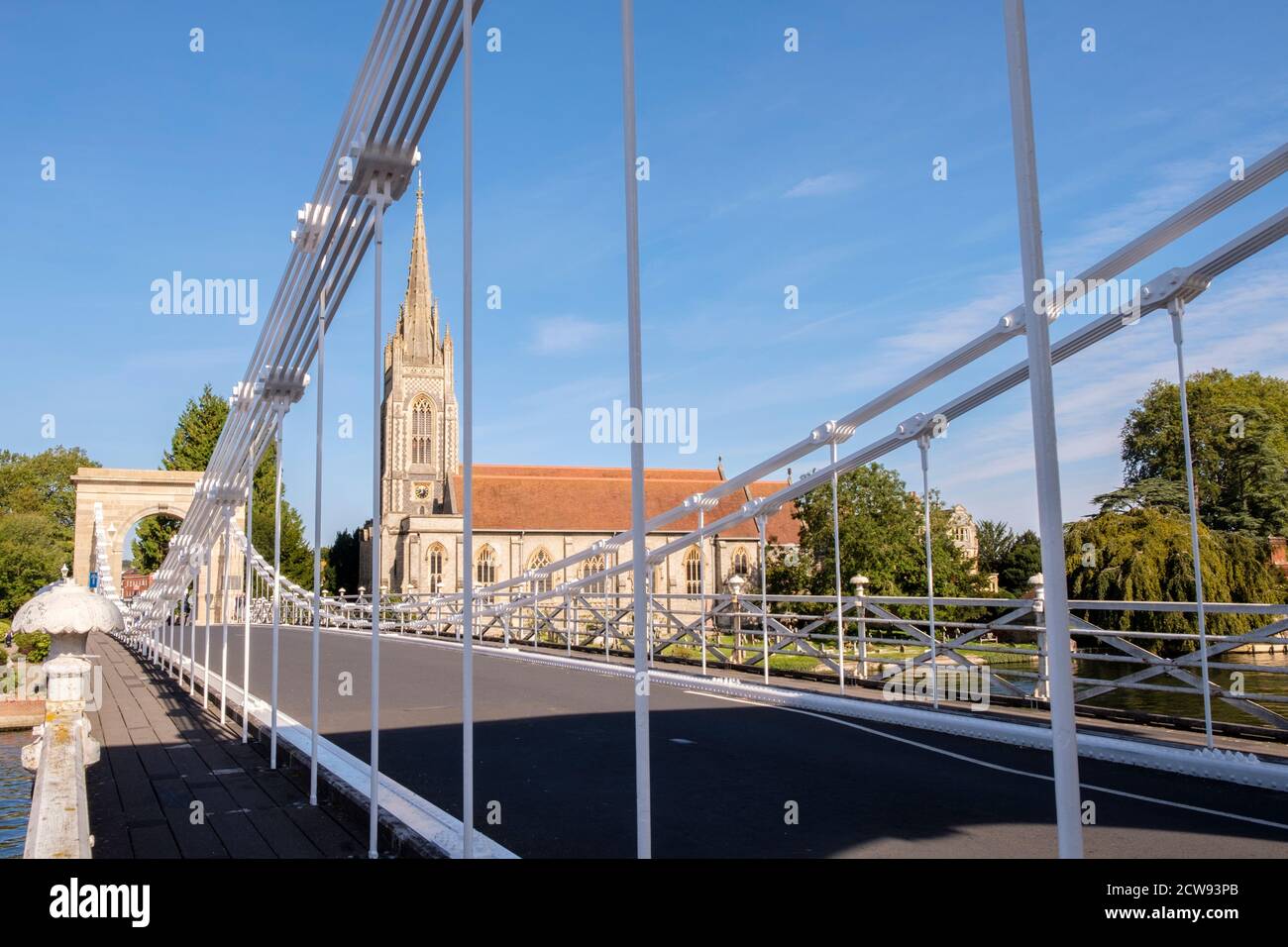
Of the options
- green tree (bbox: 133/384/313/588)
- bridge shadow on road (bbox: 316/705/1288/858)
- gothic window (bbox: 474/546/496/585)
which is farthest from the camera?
gothic window (bbox: 474/546/496/585)

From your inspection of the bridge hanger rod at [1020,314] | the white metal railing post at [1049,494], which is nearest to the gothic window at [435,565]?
the bridge hanger rod at [1020,314]

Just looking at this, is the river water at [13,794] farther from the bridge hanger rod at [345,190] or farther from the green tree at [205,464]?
the green tree at [205,464]

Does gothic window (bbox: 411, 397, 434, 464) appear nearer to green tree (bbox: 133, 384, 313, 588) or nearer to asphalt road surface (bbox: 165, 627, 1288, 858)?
green tree (bbox: 133, 384, 313, 588)

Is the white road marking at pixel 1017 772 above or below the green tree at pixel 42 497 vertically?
below

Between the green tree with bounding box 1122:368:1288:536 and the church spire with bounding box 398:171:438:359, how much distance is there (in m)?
64.4

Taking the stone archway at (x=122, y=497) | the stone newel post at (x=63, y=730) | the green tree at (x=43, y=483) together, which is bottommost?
the stone newel post at (x=63, y=730)

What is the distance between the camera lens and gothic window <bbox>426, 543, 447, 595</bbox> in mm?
77188

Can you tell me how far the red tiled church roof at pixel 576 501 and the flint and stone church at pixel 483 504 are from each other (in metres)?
0.10

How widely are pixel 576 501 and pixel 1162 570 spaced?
190 feet

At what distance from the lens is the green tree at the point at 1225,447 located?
3669 cm

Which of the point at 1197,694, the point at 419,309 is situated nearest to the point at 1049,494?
the point at 1197,694

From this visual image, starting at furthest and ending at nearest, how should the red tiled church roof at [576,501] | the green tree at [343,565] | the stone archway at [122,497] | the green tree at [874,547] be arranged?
the green tree at [343,565] < the red tiled church roof at [576,501] < the green tree at [874,547] < the stone archway at [122,497]

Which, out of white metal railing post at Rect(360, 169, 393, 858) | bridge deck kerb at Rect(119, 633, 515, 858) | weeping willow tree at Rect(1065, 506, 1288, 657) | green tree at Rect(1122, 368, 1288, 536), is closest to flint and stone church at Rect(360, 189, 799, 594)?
green tree at Rect(1122, 368, 1288, 536)
